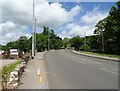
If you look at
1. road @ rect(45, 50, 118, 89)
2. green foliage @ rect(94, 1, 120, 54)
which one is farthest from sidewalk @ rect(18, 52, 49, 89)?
green foliage @ rect(94, 1, 120, 54)

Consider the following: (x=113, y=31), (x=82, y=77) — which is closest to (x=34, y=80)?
(x=82, y=77)

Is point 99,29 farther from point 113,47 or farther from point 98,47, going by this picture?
point 113,47

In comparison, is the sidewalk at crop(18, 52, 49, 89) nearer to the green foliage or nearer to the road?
the road

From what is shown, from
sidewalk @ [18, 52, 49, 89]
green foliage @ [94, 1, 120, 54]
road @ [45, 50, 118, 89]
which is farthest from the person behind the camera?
green foliage @ [94, 1, 120, 54]

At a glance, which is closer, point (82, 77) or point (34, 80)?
point (34, 80)

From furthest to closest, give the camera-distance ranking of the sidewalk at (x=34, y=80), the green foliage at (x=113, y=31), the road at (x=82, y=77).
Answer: the green foliage at (x=113, y=31), the road at (x=82, y=77), the sidewalk at (x=34, y=80)

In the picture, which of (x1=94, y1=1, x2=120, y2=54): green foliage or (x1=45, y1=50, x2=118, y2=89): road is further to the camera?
(x1=94, y1=1, x2=120, y2=54): green foliage

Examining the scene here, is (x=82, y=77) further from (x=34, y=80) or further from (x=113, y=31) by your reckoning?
(x=113, y=31)

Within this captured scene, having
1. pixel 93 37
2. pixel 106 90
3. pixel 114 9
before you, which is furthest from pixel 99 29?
pixel 106 90

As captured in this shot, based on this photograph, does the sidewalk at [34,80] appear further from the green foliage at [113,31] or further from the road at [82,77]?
the green foliage at [113,31]

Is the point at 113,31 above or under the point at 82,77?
above

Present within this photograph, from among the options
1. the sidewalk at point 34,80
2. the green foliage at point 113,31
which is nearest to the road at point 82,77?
the sidewalk at point 34,80

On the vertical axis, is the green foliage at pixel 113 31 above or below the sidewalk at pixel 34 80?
above

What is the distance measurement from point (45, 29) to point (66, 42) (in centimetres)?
2565
